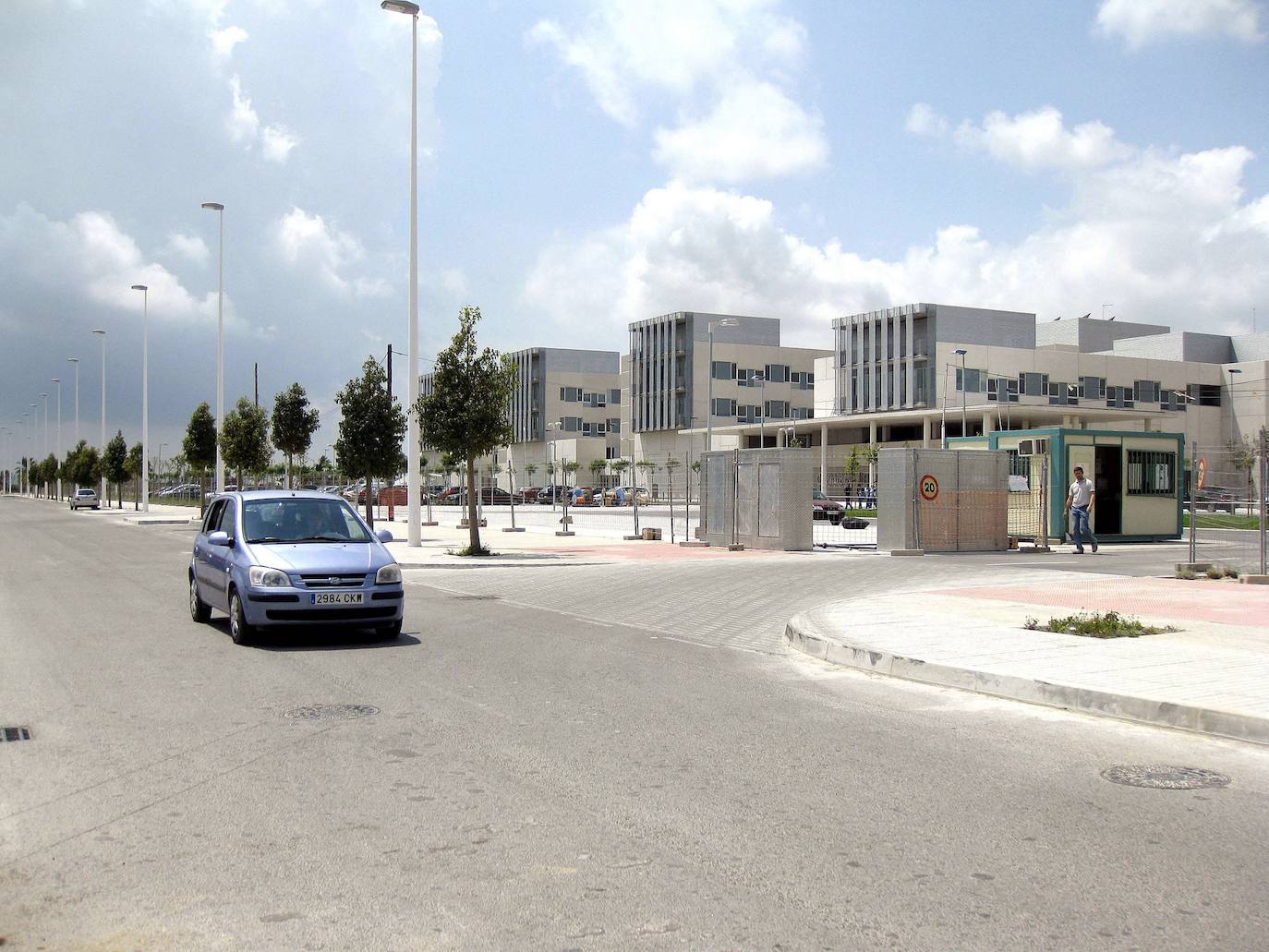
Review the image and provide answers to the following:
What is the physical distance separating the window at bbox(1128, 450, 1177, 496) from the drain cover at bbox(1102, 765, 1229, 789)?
26.7 metres

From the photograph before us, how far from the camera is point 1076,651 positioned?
10.4 metres

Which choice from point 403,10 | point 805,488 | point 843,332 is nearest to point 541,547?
point 805,488

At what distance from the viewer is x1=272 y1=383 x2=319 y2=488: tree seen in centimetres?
4369

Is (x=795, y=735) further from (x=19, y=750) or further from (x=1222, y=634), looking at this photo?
(x=1222, y=634)

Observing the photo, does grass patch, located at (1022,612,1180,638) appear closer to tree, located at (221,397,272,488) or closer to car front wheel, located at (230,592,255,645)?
car front wheel, located at (230,592,255,645)

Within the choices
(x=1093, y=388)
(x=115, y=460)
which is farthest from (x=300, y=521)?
(x=1093, y=388)

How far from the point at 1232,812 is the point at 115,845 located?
5.49m

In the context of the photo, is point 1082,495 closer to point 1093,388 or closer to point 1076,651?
point 1076,651

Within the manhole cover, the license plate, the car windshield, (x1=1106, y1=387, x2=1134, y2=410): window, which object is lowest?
the manhole cover

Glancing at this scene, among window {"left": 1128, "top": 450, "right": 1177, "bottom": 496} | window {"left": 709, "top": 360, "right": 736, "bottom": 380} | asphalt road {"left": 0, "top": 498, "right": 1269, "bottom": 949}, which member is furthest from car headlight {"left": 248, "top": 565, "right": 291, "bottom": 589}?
window {"left": 709, "top": 360, "right": 736, "bottom": 380}

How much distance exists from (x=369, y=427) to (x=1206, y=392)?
8217 centimetres

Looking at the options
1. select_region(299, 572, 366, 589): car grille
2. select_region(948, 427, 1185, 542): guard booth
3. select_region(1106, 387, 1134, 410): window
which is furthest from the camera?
select_region(1106, 387, 1134, 410): window

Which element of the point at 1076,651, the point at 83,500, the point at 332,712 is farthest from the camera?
the point at 83,500

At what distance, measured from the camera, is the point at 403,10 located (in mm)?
27453
